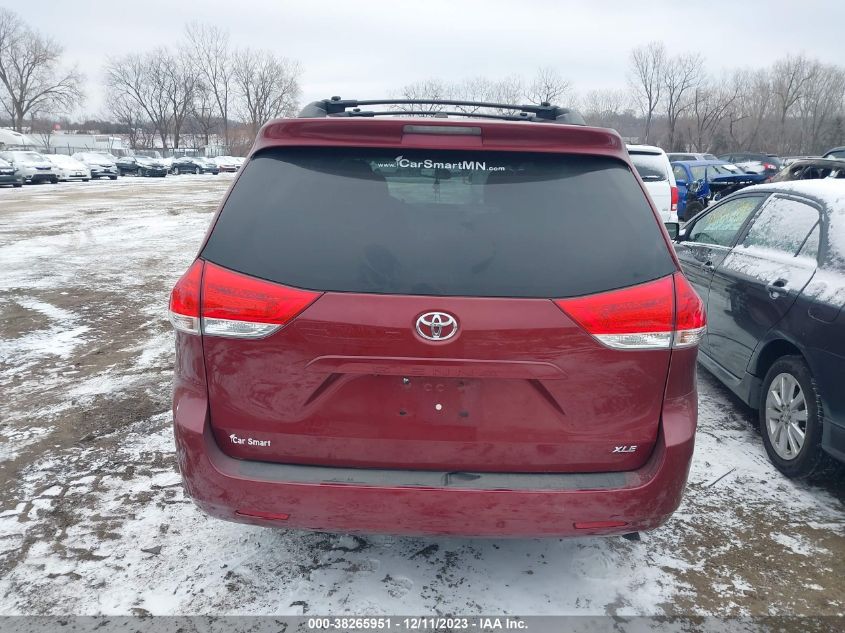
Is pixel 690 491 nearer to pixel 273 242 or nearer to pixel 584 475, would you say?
pixel 584 475

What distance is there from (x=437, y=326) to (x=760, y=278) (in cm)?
303

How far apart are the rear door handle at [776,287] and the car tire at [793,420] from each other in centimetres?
40

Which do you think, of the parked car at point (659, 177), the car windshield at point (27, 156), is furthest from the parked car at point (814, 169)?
the car windshield at point (27, 156)

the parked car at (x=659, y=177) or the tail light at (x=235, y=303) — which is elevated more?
the parked car at (x=659, y=177)

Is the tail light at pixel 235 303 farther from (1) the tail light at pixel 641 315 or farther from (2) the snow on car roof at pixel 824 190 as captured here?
(2) the snow on car roof at pixel 824 190

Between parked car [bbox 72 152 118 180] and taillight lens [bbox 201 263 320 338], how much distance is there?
4667cm

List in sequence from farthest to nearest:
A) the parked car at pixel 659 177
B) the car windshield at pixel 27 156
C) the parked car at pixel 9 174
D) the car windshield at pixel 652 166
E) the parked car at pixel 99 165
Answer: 1. the parked car at pixel 99 165
2. the car windshield at pixel 27 156
3. the parked car at pixel 9 174
4. the car windshield at pixel 652 166
5. the parked car at pixel 659 177

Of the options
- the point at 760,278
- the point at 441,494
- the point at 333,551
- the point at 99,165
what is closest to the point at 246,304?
the point at 441,494

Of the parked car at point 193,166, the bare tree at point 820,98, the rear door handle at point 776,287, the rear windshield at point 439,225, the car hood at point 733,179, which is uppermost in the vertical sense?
the bare tree at point 820,98

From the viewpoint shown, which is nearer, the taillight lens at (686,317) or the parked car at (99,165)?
the taillight lens at (686,317)

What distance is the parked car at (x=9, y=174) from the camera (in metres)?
30.9

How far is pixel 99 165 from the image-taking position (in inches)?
1694

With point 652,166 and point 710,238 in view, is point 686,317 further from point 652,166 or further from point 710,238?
point 652,166

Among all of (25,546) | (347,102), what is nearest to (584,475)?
(347,102)
